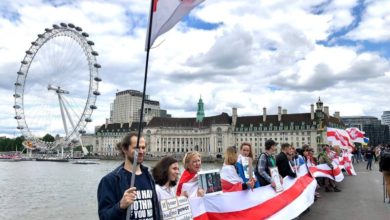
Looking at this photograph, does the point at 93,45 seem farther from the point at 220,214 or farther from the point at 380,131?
the point at 380,131

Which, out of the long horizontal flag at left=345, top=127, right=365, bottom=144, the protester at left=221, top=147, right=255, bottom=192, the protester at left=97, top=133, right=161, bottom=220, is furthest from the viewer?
the long horizontal flag at left=345, top=127, right=365, bottom=144

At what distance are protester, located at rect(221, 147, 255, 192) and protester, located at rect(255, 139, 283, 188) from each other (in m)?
1.00

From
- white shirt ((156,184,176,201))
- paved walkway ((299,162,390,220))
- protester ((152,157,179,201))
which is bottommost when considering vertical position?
paved walkway ((299,162,390,220))

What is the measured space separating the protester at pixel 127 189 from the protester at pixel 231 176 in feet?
13.6

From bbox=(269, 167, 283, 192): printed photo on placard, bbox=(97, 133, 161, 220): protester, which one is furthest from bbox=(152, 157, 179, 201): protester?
bbox=(269, 167, 283, 192): printed photo on placard

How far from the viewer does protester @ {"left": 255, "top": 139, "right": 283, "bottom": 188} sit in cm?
904

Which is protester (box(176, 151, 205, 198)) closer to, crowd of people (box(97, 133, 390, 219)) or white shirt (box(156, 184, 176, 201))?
crowd of people (box(97, 133, 390, 219))

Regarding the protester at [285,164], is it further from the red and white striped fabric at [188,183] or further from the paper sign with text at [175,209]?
the paper sign with text at [175,209]

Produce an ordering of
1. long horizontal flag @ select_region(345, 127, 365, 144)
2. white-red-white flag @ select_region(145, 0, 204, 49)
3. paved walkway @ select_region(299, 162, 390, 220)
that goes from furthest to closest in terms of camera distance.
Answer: long horizontal flag @ select_region(345, 127, 365, 144) → paved walkway @ select_region(299, 162, 390, 220) → white-red-white flag @ select_region(145, 0, 204, 49)

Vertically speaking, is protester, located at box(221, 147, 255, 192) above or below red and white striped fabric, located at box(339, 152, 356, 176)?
above

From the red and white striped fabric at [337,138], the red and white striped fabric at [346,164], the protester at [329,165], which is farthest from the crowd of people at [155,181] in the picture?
the red and white striped fabric at [337,138]

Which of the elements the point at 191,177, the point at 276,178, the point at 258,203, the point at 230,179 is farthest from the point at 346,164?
the point at 191,177

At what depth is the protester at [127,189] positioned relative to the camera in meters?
3.55

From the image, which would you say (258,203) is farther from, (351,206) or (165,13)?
(165,13)
